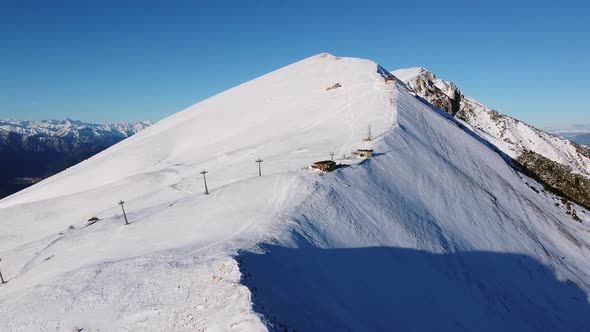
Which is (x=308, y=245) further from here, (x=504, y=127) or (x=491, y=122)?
(x=504, y=127)

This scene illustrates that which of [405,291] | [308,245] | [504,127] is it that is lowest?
[405,291]

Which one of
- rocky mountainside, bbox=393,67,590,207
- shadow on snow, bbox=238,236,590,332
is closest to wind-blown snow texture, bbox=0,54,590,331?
shadow on snow, bbox=238,236,590,332

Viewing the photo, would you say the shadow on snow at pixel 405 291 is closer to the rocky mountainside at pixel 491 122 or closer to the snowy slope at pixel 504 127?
the rocky mountainside at pixel 491 122

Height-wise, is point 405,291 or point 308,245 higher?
point 308,245

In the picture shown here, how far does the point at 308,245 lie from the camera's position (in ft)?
67.6

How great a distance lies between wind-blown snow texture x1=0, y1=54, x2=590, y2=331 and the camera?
50.4ft

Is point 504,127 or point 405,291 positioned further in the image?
point 504,127

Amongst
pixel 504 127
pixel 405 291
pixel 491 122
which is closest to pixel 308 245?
pixel 405 291

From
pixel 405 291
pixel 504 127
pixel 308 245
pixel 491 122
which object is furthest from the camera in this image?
pixel 491 122

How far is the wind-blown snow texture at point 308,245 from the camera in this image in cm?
1535

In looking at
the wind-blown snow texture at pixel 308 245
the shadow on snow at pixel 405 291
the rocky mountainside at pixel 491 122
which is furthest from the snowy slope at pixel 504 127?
the shadow on snow at pixel 405 291

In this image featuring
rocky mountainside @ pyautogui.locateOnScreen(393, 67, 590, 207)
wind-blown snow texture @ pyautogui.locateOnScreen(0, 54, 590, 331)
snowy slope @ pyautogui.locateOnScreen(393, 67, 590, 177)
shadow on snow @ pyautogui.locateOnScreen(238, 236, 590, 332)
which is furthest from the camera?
snowy slope @ pyautogui.locateOnScreen(393, 67, 590, 177)

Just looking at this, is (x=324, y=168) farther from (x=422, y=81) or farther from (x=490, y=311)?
(x=422, y=81)

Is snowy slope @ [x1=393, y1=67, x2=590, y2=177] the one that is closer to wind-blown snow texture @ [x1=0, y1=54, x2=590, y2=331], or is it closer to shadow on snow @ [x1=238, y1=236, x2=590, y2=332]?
wind-blown snow texture @ [x1=0, y1=54, x2=590, y2=331]
